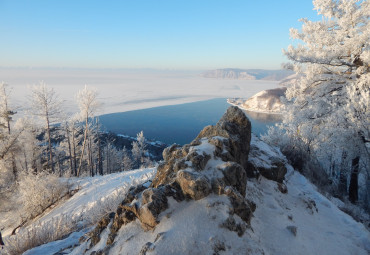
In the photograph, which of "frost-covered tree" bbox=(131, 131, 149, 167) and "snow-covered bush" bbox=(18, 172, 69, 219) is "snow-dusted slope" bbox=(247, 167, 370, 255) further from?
"frost-covered tree" bbox=(131, 131, 149, 167)

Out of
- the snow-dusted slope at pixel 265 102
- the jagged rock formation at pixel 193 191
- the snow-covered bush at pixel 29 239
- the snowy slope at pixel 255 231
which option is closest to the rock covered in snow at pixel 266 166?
the snowy slope at pixel 255 231

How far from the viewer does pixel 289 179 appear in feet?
19.1

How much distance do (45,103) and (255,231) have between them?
70.9ft

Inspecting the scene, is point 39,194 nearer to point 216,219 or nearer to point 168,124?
point 216,219

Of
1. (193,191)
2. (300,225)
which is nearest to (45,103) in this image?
(193,191)

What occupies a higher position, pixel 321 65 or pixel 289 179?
pixel 321 65

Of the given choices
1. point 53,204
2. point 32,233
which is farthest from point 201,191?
point 53,204

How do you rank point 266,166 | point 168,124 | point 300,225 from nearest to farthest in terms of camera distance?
point 300,225, point 266,166, point 168,124

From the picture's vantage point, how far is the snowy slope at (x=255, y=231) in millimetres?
2438

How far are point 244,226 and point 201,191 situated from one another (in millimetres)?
703

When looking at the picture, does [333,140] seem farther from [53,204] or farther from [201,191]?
[53,204]

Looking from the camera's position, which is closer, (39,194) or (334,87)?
(334,87)

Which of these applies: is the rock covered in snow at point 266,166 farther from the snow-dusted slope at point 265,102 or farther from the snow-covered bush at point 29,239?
the snow-dusted slope at point 265,102

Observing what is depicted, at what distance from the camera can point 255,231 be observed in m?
3.04
